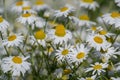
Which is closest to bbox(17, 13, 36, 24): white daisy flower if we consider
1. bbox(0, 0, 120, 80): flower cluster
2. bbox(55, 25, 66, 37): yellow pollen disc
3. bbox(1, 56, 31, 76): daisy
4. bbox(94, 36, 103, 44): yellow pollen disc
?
bbox(0, 0, 120, 80): flower cluster

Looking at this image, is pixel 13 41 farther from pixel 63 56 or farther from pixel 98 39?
pixel 98 39

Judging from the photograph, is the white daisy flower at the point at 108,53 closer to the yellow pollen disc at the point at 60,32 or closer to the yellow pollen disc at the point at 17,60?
the yellow pollen disc at the point at 60,32

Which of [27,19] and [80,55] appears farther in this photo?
[27,19]

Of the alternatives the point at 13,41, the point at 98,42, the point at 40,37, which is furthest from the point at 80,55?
the point at 13,41

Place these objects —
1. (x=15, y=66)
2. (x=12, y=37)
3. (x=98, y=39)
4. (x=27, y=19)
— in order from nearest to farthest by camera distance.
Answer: (x=15, y=66) → (x=98, y=39) → (x=12, y=37) → (x=27, y=19)

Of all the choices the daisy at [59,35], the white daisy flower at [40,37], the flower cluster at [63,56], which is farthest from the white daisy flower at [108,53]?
the white daisy flower at [40,37]

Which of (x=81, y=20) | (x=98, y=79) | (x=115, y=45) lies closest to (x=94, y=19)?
(x=81, y=20)

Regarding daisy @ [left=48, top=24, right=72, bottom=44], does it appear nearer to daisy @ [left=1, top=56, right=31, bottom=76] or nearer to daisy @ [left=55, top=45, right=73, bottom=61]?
daisy @ [left=55, top=45, right=73, bottom=61]
